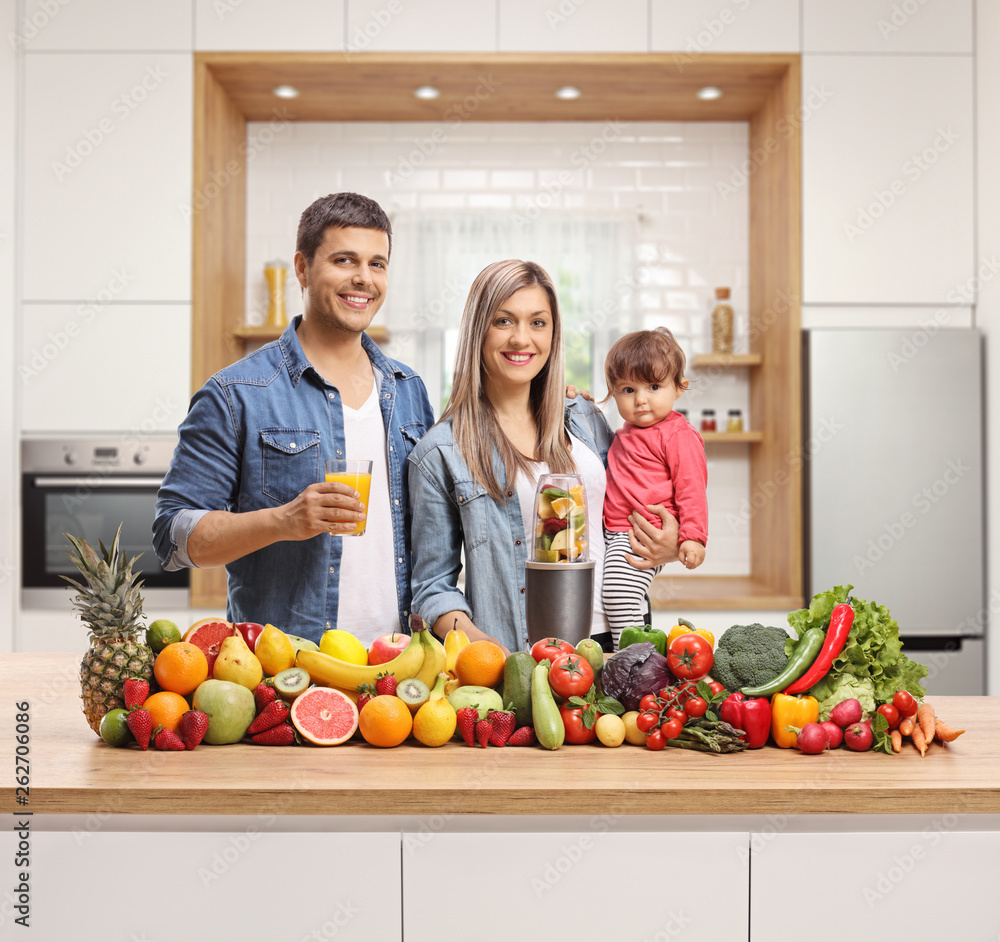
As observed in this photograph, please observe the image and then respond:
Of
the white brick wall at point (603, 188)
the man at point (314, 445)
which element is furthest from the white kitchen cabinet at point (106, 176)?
the man at point (314, 445)

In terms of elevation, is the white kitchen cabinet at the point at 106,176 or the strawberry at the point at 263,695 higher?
the white kitchen cabinet at the point at 106,176

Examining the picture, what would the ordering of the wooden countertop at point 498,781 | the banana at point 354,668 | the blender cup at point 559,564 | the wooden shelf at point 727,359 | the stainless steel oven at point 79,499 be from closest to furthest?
the wooden countertop at point 498,781, the banana at point 354,668, the blender cup at point 559,564, the stainless steel oven at point 79,499, the wooden shelf at point 727,359

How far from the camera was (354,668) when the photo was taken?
1.35 m

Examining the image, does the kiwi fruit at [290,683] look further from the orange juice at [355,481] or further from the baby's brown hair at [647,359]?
the baby's brown hair at [647,359]

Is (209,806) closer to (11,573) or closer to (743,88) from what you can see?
(11,573)

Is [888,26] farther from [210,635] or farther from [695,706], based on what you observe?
[210,635]

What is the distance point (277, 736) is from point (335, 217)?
102cm

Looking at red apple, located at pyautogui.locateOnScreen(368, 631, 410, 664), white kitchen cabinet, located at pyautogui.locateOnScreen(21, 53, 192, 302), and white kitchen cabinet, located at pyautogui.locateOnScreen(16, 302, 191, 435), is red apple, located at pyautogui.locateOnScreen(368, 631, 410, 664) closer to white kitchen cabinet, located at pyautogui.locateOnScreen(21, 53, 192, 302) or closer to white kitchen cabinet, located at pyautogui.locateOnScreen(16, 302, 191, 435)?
white kitchen cabinet, located at pyautogui.locateOnScreen(16, 302, 191, 435)

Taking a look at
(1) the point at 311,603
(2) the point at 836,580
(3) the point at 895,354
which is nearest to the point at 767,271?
(3) the point at 895,354

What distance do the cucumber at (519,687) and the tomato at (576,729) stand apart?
0.05 metres

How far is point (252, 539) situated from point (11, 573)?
2219 mm

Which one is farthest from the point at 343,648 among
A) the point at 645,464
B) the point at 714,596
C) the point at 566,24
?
the point at 566,24

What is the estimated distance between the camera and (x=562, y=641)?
1436 mm

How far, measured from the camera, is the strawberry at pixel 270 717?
1275 millimetres
